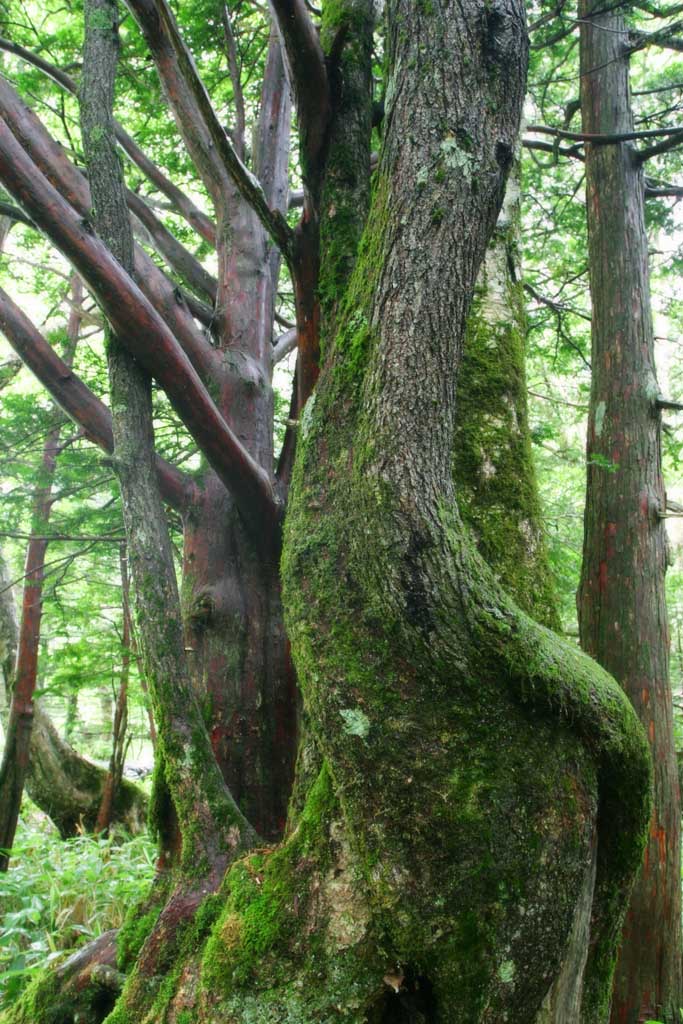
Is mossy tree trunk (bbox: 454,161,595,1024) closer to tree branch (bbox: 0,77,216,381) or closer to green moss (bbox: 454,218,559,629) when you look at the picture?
green moss (bbox: 454,218,559,629)

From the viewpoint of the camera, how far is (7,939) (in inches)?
193

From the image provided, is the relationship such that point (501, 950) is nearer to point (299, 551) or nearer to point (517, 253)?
point (299, 551)

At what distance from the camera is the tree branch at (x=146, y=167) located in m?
4.67

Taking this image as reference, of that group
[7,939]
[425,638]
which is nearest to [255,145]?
[425,638]

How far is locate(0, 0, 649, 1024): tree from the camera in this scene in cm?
190

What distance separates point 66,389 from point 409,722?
2.87 metres

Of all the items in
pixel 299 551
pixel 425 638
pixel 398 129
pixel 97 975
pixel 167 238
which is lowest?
pixel 97 975

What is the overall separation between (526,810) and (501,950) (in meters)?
0.37

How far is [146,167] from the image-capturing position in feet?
17.1

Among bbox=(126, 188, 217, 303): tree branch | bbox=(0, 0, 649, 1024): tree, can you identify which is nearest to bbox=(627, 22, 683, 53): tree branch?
bbox=(126, 188, 217, 303): tree branch

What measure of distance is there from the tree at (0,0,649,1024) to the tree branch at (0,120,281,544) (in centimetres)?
76

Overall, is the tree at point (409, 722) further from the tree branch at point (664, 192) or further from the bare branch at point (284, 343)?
the tree branch at point (664, 192)

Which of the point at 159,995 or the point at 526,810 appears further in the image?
the point at 159,995

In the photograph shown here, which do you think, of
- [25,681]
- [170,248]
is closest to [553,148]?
[170,248]
